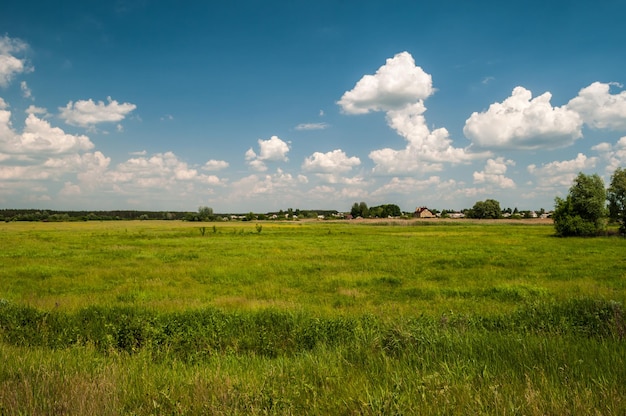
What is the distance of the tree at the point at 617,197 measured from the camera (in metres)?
55.4

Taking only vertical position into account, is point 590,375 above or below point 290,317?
above

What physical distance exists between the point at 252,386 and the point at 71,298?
13.1 meters

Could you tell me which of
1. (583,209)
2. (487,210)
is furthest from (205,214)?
(583,209)

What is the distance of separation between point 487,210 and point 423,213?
3760 centimetres

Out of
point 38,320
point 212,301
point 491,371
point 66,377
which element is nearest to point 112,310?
point 38,320

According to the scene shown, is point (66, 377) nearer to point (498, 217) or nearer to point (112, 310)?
point (112, 310)

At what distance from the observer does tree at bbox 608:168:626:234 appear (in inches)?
2183

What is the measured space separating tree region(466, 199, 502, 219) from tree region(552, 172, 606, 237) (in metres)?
96.9

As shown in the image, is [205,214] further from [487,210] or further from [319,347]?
[319,347]

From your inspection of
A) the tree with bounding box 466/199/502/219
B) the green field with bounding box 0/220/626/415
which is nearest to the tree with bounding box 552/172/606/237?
the green field with bounding box 0/220/626/415

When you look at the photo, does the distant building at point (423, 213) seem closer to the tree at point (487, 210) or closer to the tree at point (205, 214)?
the tree at point (487, 210)

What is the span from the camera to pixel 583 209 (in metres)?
52.6

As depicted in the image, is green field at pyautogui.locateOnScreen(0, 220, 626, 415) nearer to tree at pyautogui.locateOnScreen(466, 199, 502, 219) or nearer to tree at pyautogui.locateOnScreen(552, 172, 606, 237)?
tree at pyautogui.locateOnScreen(552, 172, 606, 237)

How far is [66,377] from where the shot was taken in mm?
4605
